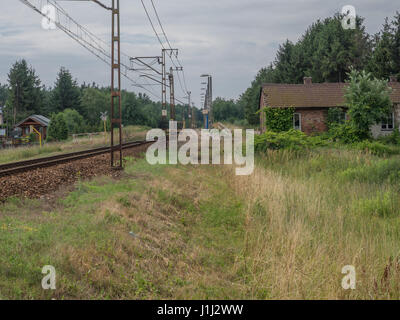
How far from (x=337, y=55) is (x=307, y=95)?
73.1ft

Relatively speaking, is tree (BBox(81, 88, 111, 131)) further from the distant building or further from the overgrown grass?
the overgrown grass

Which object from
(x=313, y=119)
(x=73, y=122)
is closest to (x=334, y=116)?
(x=313, y=119)

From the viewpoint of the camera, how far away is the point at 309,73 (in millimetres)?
64125

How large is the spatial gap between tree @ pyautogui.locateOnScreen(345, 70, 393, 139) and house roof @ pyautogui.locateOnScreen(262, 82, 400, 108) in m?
5.64

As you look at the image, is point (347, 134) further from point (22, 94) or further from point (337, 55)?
point (22, 94)

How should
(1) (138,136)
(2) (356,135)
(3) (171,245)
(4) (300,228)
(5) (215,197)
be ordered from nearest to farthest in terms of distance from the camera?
(3) (171,245), (4) (300,228), (5) (215,197), (2) (356,135), (1) (138,136)

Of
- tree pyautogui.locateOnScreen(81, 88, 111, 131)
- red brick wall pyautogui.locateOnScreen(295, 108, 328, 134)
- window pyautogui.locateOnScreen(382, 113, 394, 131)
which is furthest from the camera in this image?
tree pyautogui.locateOnScreen(81, 88, 111, 131)

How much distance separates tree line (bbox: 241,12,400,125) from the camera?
161 feet

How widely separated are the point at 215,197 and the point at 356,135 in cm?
2481

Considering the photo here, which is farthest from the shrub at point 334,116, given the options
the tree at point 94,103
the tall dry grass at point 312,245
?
the tree at point 94,103

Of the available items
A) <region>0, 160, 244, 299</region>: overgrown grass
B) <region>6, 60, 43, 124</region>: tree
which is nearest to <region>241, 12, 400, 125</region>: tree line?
<region>0, 160, 244, 299</region>: overgrown grass
